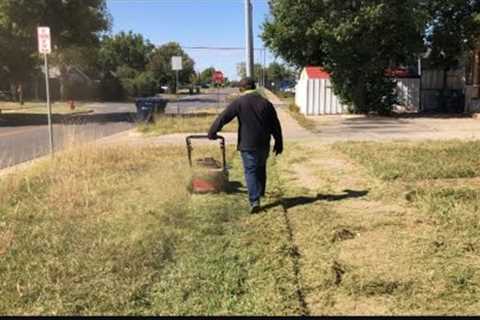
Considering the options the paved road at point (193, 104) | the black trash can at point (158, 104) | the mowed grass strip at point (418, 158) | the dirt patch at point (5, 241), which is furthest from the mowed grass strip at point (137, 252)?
the paved road at point (193, 104)

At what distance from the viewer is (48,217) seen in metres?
7.56

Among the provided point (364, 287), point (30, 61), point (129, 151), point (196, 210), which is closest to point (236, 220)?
point (196, 210)

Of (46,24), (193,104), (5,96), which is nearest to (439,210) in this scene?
(46,24)

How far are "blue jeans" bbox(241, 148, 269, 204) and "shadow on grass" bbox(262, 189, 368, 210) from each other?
28 cm

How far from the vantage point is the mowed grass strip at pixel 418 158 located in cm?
1016

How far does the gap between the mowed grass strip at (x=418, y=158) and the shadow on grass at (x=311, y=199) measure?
1.20m

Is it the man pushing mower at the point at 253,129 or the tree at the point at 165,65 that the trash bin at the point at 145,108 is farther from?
the tree at the point at 165,65

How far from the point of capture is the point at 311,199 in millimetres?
8648

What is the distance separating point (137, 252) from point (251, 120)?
278cm

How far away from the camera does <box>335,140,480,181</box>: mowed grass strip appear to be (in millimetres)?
10156

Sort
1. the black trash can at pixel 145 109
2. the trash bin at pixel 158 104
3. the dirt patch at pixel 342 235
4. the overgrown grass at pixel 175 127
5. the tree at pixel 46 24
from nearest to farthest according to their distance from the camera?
the dirt patch at pixel 342 235 → the overgrown grass at pixel 175 127 → the black trash can at pixel 145 109 → the trash bin at pixel 158 104 → the tree at pixel 46 24

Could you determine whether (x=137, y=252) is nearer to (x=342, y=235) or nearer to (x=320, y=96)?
(x=342, y=235)

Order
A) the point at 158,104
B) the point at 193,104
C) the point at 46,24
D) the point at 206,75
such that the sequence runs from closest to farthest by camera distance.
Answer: the point at 158,104
the point at 46,24
the point at 193,104
the point at 206,75

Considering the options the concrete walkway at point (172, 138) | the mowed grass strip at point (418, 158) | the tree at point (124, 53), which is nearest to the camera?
the mowed grass strip at point (418, 158)
